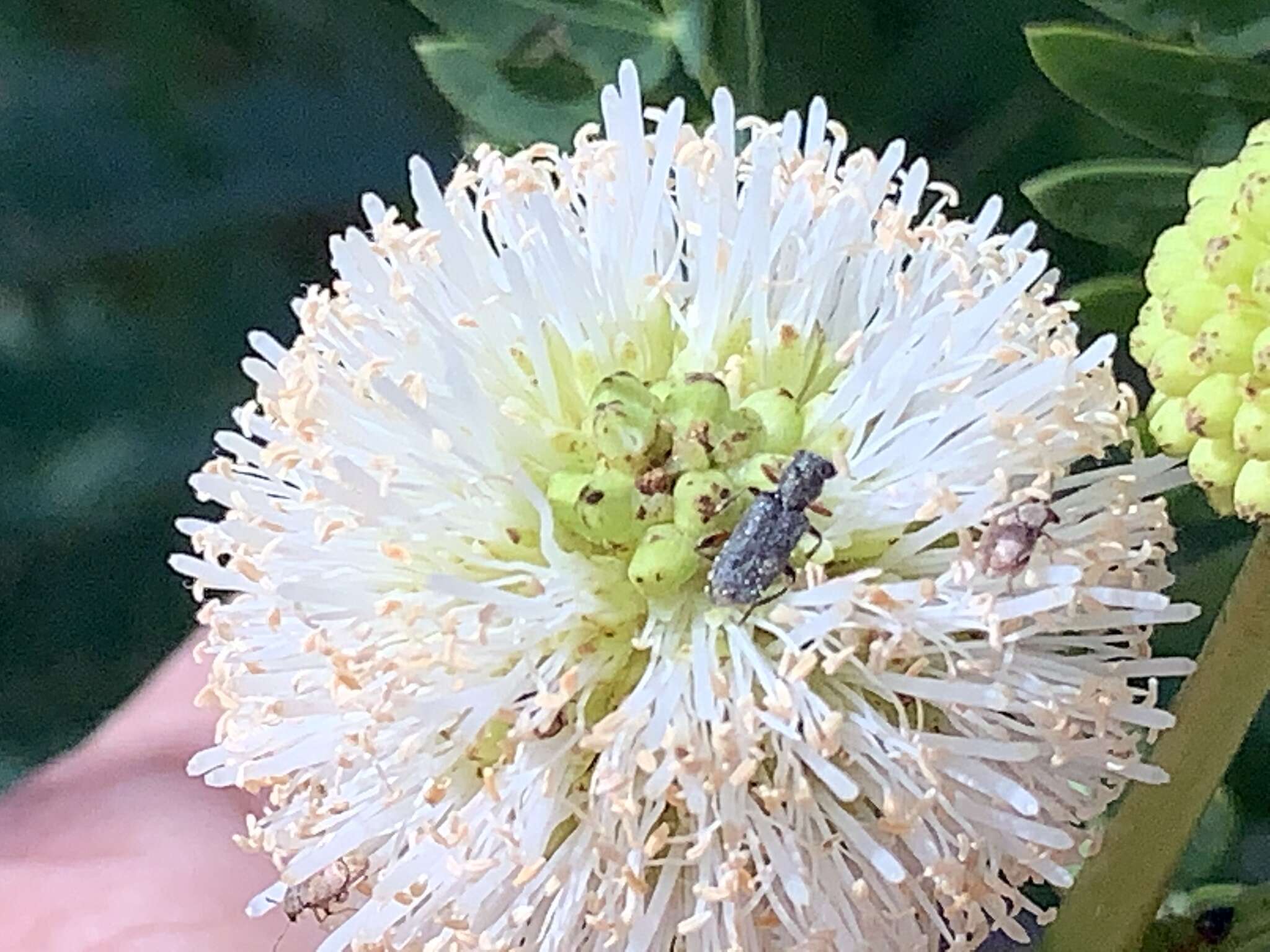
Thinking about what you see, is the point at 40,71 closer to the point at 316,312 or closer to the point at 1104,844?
the point at 316,312

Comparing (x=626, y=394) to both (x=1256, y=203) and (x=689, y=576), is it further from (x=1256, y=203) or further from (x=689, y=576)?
(x=1256, y=203)

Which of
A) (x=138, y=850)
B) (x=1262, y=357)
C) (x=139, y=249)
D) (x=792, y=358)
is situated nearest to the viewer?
(x=1262, y=357)

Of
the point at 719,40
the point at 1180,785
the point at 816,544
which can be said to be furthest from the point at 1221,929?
the point at 719,40

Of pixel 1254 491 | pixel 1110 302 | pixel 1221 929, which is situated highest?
pixel 1110 302

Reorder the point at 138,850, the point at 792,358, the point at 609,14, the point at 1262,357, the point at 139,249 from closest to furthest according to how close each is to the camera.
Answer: the point at 1262,357, the point at 792,358, the point at 609,14, the point at 138,850, the point at 139,249

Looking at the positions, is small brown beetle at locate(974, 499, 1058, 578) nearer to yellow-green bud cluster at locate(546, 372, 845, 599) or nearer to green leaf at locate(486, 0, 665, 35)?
yellow-green bud cluster at locate(546, 372, 845, 599)

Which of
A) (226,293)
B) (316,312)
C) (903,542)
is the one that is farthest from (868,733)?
(226,293)

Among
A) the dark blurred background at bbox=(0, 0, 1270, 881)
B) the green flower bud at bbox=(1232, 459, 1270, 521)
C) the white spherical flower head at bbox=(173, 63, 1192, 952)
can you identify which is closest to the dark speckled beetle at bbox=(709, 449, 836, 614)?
the white spherical flower head at bbox=(173, 63, 1192, 952)

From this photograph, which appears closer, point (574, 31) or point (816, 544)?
point (816, 544)

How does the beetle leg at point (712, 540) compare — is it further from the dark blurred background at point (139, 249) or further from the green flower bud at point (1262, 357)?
the dark blurred background at point (139, 249)
